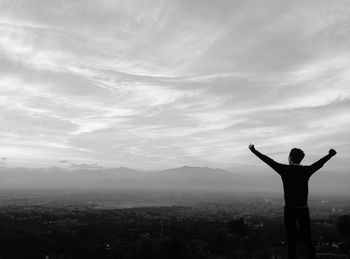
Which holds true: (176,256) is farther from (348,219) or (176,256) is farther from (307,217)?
(348,219)

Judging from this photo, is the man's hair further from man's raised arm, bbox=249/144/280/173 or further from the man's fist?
the man's fist

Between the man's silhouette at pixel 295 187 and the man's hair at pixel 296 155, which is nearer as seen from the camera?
the man's silhouette at pixel 295 187

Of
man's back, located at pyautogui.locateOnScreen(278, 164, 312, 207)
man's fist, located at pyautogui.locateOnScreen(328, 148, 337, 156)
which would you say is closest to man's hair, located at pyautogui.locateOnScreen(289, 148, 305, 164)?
man's back, located at pyautogui.locateOnScreen(278, 164, 312, 207)

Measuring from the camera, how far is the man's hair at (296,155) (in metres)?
7.46

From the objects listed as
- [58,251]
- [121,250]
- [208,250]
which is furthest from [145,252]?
[58,251]

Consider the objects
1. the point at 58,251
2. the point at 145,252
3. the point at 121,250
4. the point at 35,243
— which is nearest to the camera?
the point at 145,252

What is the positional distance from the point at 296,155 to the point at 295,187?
24.6 inches

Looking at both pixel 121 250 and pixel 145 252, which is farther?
pixel 121 250

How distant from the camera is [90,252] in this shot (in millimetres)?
25125

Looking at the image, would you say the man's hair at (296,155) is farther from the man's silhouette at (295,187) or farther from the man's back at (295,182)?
the man's back at (295,182)

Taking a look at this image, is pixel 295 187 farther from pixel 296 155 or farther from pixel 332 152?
pixel 332 152

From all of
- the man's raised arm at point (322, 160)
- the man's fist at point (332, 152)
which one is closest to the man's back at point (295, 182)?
the man's raised arm at point (322, 160)

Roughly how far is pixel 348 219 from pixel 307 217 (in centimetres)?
2936

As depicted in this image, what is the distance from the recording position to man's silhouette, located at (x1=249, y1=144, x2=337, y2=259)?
7.27 meters
